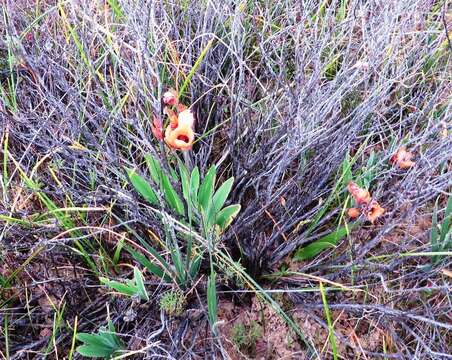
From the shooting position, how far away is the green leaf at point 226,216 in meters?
1.07

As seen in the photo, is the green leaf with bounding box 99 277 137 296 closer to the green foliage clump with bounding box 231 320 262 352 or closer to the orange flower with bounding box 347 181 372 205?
the green foliage clump with bounding box 231 320 262 352

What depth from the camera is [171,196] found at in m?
1.12

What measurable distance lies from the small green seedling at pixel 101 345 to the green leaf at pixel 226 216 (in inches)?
12.8

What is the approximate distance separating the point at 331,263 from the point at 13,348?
2.49 feet

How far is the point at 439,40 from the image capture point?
1.30 m

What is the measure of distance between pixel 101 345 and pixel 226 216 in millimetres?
384

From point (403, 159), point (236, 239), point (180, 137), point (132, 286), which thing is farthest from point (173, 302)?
point (403, 159)

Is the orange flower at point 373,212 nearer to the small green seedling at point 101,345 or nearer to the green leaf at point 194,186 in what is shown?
the green leaf at point 194,186

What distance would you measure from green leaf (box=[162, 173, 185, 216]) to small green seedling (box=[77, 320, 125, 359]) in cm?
30

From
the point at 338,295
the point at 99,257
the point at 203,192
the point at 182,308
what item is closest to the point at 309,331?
the point at 338,295

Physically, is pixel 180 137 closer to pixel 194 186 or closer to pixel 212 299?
pixel 194 186

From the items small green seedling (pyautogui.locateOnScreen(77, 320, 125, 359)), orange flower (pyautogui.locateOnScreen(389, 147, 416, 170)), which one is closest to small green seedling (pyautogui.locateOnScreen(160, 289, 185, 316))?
small green seedling (pyautogui.locateOnScreen(77, 320, 125, 359))

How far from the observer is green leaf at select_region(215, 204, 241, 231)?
1074 millimetres

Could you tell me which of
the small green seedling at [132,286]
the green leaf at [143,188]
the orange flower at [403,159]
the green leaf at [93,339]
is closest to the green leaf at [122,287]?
the small green seedling at [132,286]
